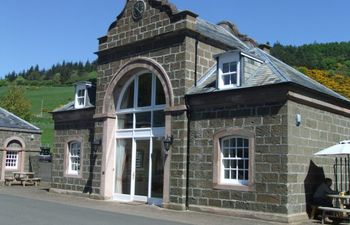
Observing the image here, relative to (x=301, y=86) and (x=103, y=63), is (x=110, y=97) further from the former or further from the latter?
(x=301, y=86)

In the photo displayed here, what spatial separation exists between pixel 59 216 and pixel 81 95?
9.78 meters

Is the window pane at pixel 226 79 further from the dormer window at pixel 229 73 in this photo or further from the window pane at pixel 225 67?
the window pane at pixel 225 67

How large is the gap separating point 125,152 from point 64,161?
14.5 ft

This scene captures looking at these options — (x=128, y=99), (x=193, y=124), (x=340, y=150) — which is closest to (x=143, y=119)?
(x=128, y=99)

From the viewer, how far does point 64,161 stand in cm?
2188

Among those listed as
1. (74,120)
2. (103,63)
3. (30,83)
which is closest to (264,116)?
(103,63)

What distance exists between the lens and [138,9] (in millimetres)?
18469

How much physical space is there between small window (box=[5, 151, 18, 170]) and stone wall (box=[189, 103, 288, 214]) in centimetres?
1859

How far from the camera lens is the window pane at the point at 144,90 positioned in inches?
720

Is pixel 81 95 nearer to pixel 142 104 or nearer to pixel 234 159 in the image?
pixel 142 104

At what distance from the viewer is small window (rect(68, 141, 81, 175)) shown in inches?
841

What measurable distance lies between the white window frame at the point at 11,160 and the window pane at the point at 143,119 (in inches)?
592

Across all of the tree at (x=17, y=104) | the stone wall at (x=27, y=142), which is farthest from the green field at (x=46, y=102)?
the stone wall at (x=27, y=142)

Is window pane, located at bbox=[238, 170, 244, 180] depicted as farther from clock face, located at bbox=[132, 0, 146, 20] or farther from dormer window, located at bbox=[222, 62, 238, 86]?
clock face, located at bbox=[132, 0, 146, 20]
